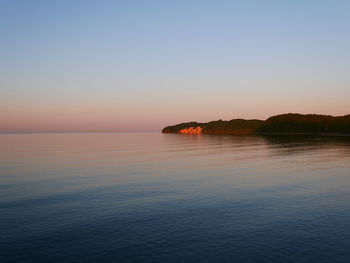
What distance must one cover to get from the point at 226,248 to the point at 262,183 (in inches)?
917

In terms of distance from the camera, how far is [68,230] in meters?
20.7

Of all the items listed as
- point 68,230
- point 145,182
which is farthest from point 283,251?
point 145,182

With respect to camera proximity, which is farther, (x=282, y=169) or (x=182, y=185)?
(x=282, y=169)

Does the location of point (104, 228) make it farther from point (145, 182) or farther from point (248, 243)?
point (145, 182)

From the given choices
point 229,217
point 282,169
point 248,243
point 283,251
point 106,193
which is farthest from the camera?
point 282,169

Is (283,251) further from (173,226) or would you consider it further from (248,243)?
(173,226)

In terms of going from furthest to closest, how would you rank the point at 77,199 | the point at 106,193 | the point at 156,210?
the point at 106,193 < the point at 77,199 < the point at 156,210

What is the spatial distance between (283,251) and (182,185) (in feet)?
71.2

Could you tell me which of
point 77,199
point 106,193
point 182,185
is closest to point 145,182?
point 182,185

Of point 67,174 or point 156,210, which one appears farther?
point 67,174

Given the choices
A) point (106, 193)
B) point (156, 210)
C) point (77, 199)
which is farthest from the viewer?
point (106, 193)

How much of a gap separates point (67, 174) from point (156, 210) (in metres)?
26.4

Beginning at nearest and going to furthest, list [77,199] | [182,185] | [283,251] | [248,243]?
[283,251] → [248,243] → [77,199] → [182,185]

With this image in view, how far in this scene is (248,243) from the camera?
1822cm
